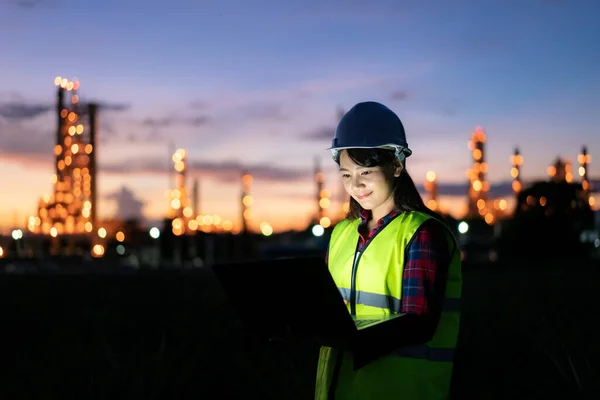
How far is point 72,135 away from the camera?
99.9 m

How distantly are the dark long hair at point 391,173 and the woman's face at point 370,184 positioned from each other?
0.05 feet

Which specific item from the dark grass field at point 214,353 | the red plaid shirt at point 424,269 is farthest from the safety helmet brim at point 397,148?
the dark grass field at point 214,353

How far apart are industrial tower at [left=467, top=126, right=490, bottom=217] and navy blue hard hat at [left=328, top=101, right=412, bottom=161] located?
132952 millimetres

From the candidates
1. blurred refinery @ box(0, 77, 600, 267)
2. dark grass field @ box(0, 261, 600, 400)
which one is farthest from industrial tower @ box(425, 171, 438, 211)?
dark grass field @ box(0, 261, 600, 400)

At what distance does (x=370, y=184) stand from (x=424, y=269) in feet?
1.61

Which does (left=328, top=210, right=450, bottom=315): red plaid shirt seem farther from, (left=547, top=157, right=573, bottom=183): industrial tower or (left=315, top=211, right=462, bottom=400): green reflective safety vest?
(left=547, top=157, right=573, bottom=183): industrial tower

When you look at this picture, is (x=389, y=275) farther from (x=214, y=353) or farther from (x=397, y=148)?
(x=214, y=353)

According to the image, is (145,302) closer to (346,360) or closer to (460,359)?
(460,359)

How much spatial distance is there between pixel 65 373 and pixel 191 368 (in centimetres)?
137

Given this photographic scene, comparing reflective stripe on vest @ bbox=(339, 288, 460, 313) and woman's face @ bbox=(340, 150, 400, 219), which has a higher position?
woman's face @ bbox=(340, 150, 400, 219)

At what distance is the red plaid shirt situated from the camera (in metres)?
3.16

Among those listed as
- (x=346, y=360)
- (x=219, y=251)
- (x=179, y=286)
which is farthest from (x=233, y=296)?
(x=219, y=251)

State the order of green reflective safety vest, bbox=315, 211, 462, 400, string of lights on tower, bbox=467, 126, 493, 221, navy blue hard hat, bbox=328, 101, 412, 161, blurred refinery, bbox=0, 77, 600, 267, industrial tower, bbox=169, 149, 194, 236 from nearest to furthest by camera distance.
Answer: green reflective safety vest, bbox=315, 211, 462, 400
navy blue hard hat, bbox=328, 101, 412, 161
blurred refinery, bbox=0, 77, 600, 267
industrial tower, bbox=169, 149, 194, 236
string of lights on tower, bbox=467, 126, 493, 221

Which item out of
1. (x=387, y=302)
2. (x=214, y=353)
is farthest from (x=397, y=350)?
(x=214, y=353)
